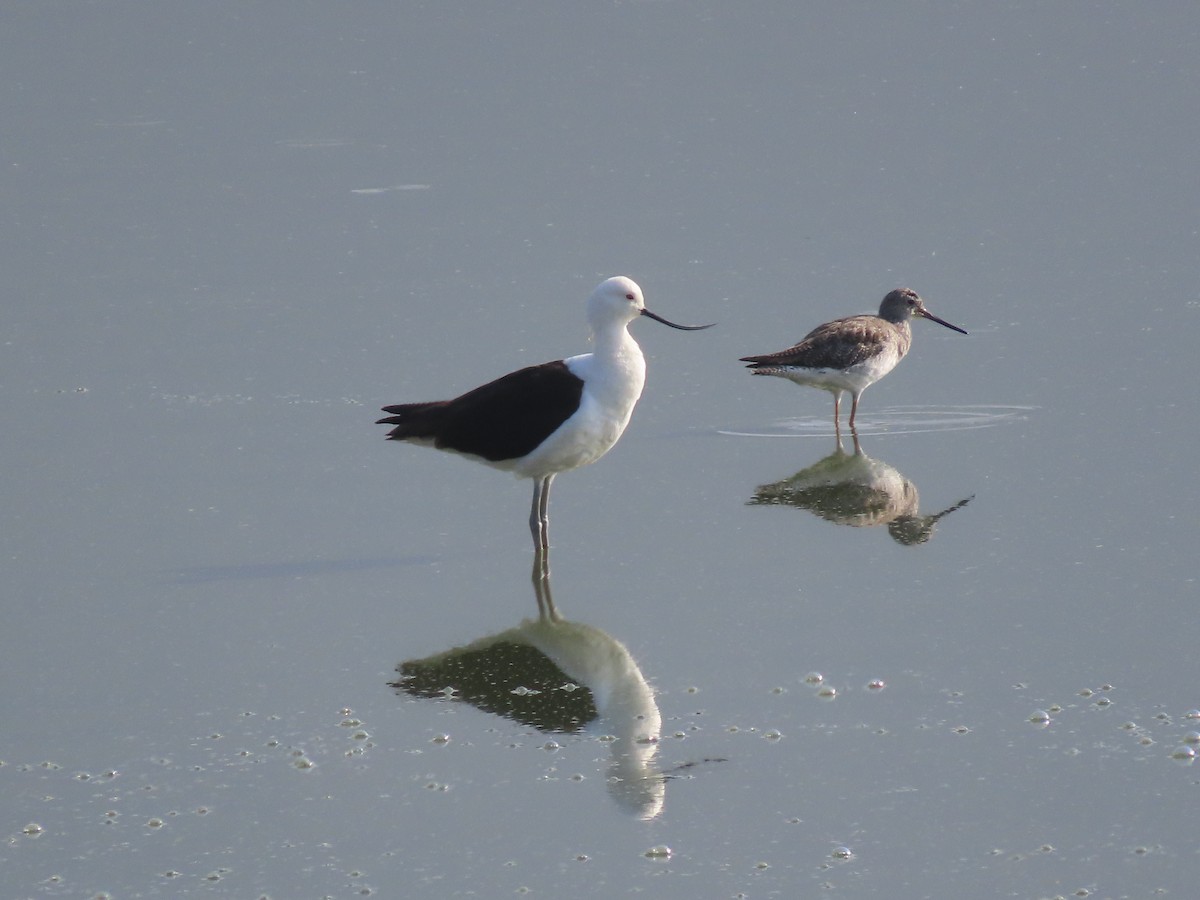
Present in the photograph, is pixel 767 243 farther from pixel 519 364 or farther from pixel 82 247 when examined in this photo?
pixel 82 247

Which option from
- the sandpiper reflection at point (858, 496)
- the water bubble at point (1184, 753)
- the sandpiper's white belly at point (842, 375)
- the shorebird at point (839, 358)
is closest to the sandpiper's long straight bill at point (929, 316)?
the shorebird at point (839, 358)

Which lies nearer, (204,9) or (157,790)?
(157,790)

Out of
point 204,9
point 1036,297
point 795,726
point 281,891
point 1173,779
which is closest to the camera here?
point 281,891

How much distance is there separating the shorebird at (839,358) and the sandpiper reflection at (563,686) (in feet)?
8.73

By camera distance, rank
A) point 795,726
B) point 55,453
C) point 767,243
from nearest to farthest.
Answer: point 795,726 → point 55,453 → point 767,243

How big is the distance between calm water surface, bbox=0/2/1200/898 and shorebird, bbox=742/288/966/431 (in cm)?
23

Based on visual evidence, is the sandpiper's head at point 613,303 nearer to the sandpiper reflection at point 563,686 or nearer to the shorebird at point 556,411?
the shorebird at point 556,411

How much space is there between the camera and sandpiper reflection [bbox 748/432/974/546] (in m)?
7.27

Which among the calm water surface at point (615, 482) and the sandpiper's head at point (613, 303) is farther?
the sandpiper's head at point (613, 303)

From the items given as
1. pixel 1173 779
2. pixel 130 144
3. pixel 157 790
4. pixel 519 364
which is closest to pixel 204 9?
pixel 130 144

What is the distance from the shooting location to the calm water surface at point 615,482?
5.04 metres

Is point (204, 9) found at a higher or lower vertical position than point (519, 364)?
higher

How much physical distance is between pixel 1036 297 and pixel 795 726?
16.4ft

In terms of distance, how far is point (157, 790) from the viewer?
17.4ft
